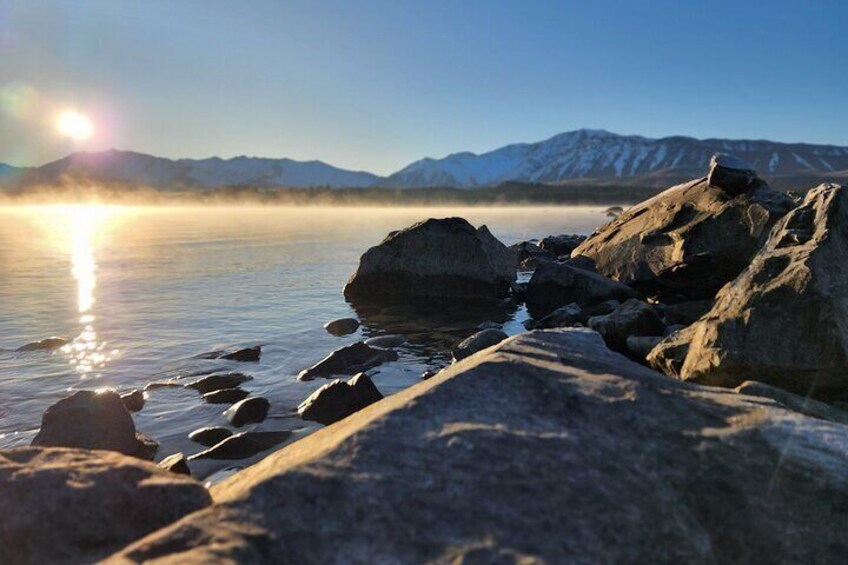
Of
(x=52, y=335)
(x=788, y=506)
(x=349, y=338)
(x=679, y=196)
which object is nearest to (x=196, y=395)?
(x=349, y=338)

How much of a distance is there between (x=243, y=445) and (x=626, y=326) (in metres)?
8.32

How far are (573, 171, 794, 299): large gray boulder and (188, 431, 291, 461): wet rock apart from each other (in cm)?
1181

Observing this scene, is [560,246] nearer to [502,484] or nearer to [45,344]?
[45,344]

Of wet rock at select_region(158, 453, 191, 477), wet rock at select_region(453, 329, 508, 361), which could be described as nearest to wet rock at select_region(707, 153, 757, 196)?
wet rock at select_region(453, 329, 508, 361)

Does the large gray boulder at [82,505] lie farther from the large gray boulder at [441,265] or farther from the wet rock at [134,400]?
the large gray boulder at [441,265]

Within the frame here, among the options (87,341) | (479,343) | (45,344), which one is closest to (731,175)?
(479,343)

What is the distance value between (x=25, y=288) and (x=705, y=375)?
1024 inches

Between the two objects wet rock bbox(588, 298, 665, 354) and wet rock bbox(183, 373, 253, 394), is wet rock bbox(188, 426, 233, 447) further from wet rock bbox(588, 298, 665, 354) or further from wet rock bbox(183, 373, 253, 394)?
wet rock bbox(588, 298, 665, 354)

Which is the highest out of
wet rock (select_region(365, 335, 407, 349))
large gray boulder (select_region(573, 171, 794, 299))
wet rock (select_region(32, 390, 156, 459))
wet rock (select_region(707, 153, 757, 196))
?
wet rock (select_region(707, 153, 757, 196))

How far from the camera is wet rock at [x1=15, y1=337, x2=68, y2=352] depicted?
49.2 feet

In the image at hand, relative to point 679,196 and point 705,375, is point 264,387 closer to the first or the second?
point 705,375

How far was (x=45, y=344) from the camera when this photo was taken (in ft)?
50.2

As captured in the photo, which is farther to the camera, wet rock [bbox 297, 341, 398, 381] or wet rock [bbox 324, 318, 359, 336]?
wet rock [bbox 324, 318, 359, 336]

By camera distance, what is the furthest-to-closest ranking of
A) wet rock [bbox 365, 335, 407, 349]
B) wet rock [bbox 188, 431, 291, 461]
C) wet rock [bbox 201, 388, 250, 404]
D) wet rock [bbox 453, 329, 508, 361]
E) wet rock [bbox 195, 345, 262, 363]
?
wet rock [bbox 365, 335, 407, 349], wet rock [bbox 195, 345, 262, 363], wet rock [bbox 453, 329, 508, 361], wet rock [bbox 201, 388, 250, 404], wet rock [bbox 188, 431, 291, 461]
